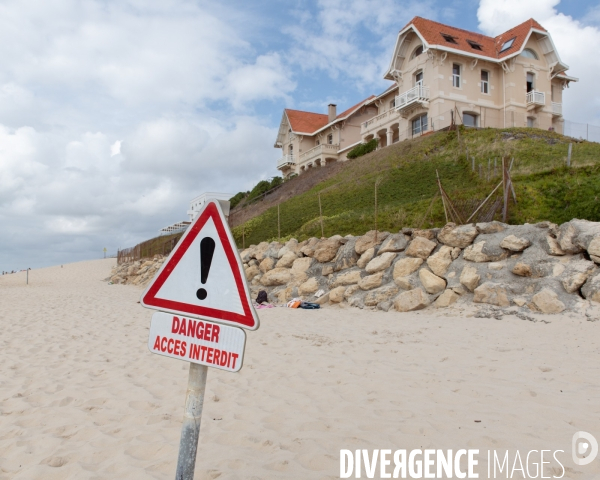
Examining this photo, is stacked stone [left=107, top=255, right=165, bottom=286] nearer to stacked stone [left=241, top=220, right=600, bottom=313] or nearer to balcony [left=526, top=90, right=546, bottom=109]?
stacked stone [left=241, top=220, right=600, bottom=313]

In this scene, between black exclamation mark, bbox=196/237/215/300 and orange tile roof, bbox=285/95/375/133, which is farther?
orange tile roof, bbox=285/95/375/133

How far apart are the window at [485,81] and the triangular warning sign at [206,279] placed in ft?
110

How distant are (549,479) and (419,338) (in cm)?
491

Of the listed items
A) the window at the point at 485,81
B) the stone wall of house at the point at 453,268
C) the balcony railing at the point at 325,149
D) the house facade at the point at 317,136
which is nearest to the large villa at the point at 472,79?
the window at the point at 485,81

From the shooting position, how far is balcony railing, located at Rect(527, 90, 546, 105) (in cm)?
3056

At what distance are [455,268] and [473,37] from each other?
94.4 feet

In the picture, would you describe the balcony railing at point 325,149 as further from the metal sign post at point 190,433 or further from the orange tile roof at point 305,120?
the metal sign post at point 190,433

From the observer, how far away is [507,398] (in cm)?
439

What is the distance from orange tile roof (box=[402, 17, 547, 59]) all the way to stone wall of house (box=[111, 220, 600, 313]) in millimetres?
22192

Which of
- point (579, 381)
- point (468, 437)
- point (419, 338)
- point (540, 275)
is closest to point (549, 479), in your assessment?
point (468, 437)

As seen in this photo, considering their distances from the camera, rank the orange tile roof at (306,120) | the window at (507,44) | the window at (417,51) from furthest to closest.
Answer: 1. the orange tile roof at (306,120)
2. the window at (417,51)
3. the window at (507,44)

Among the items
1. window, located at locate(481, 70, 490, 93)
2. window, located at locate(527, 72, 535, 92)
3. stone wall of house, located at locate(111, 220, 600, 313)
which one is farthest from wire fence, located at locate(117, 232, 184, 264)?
window, located at locate(527, 72, 535, 92)

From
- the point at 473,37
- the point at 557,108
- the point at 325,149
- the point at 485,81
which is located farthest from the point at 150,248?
the point at 557,108

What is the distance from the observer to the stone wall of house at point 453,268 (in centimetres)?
931
